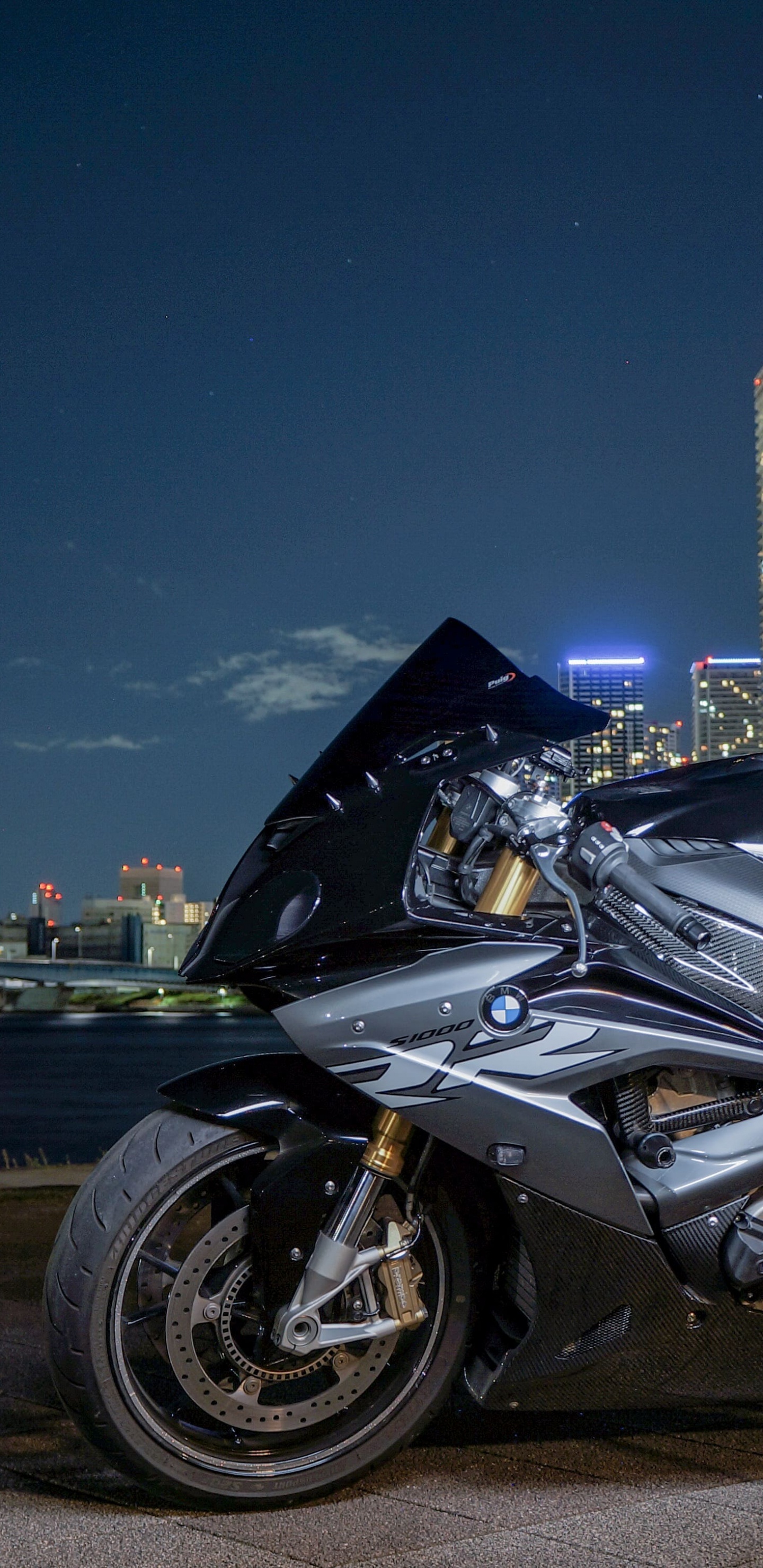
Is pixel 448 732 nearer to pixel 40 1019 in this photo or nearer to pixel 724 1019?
pixel 724 1019

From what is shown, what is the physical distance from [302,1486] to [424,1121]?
78cm

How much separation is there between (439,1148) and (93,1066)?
66102mm

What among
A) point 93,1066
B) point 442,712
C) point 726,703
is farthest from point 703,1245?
point 93,1066

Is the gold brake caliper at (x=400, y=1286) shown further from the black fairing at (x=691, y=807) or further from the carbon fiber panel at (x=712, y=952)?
the black fairing at (x=691, y=807)

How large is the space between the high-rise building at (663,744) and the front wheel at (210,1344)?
1.24 metres

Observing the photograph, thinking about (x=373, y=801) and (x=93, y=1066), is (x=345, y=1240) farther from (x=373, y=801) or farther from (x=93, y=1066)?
(x=93, y=1066)

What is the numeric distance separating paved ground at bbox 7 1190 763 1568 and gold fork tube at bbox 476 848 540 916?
3.64ft

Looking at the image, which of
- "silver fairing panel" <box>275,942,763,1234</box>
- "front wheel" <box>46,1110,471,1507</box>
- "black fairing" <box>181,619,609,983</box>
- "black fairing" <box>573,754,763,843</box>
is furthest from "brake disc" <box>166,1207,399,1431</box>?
"black fairing" <box>573,754,763,843</box>

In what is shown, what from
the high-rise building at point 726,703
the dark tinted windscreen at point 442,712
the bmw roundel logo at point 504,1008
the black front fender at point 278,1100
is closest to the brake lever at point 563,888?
the bmw roundel logo at point 504,1008

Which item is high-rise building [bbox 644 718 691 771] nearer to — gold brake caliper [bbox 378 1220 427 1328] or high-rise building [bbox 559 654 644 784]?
high-rise building [bbox 559 654 644 784]

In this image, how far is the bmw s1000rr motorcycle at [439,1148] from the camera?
7.64 feet

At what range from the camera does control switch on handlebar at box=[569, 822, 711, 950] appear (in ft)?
7.63

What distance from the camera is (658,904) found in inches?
92.1

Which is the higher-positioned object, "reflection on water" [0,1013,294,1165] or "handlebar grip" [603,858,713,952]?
"handlebar grip" [603,858,713,952]
